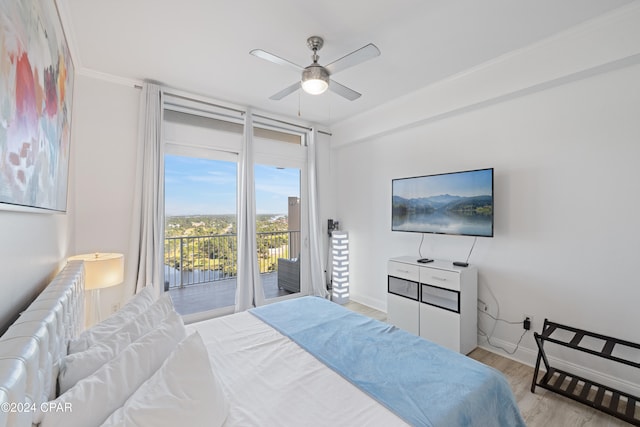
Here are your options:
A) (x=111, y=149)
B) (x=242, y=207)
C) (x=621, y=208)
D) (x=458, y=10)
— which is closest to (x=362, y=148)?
(x=242, y=207)

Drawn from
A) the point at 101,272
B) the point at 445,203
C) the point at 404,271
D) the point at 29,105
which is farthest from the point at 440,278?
the point at 29,105

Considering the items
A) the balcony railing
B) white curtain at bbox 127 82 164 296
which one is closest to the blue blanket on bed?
white curtain at bbox 127 82 164 296

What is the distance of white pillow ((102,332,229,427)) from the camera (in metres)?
0.84

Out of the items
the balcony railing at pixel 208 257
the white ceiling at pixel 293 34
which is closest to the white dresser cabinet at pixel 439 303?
the balcony railing at pixel 208 257

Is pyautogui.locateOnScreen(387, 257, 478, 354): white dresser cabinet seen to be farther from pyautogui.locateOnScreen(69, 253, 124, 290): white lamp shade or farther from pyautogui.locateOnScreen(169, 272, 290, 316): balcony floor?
pyautogui.locateOnScreen(69, 253, 124, 290): white lamp shade

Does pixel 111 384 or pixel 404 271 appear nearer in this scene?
pixel 111 384

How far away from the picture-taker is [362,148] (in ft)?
13.8

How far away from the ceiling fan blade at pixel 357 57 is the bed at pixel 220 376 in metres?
1.91

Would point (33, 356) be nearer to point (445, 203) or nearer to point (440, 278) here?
point (440, 278)

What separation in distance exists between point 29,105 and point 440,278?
311 cm

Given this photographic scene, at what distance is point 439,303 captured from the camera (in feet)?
9.16

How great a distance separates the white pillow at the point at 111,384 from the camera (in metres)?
0.79

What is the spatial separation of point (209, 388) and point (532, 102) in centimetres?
329

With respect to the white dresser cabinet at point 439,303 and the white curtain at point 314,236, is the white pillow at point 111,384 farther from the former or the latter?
the white curtain at point 314,236
